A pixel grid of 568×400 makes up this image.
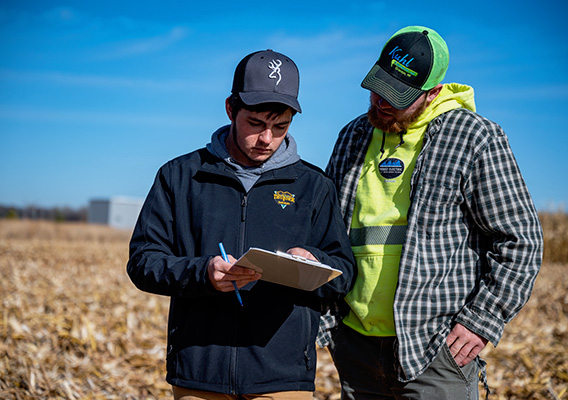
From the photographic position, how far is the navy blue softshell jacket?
2.26 metres

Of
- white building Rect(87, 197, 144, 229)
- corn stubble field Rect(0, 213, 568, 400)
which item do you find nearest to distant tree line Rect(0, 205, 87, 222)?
white building Rect(87, 197, 144, 229)

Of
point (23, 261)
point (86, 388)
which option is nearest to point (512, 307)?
point (86, 388)

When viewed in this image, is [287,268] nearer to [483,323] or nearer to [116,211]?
[483,323]

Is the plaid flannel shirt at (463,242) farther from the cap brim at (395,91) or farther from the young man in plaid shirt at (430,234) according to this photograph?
the cap brim at (395,91)

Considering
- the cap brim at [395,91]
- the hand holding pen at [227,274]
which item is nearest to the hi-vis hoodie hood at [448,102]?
the cap brim at [395,91]

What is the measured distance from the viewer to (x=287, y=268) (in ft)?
6.61

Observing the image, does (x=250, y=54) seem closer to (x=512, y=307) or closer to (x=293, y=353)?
(x=293, y=353)

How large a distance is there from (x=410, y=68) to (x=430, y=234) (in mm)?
749

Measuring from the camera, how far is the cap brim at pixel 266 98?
7.64 feet

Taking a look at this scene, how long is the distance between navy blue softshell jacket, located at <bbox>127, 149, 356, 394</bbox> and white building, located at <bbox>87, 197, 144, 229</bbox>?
52.9 m

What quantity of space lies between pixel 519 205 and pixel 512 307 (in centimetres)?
43

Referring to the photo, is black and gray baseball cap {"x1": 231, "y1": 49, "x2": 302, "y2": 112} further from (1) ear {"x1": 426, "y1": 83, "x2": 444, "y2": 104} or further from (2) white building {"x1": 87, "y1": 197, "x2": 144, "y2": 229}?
(2) white building {"x1": 87, "y1": 197, "x2": 144, "y2": 229}

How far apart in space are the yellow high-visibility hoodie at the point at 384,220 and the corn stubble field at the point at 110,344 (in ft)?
7.74

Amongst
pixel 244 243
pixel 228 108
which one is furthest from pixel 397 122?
pixel 244 243
